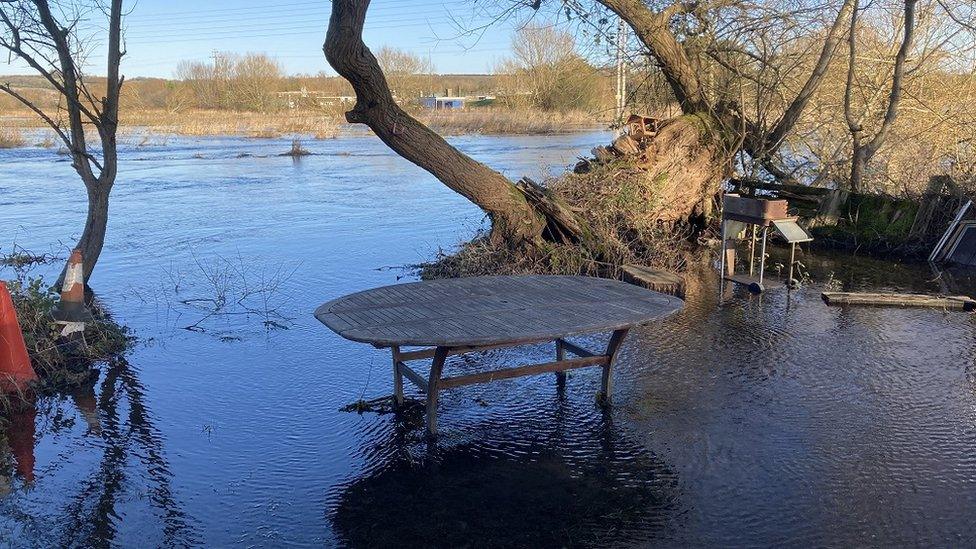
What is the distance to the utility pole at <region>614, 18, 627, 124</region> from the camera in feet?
42.0

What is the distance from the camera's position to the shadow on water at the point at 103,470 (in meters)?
4.07

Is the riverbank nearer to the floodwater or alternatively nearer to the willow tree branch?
the willow tree branch

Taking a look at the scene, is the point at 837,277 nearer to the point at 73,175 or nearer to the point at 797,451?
the point at 797,451

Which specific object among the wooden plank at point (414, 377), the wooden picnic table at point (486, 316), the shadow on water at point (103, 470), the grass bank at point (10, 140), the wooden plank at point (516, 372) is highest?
the grass bank at point (10, 140)

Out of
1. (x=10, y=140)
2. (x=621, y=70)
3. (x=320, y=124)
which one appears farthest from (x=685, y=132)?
(x=320, y=124)

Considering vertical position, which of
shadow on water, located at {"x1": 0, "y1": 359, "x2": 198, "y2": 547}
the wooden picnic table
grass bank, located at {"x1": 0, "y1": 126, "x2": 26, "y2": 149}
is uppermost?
grass bank, located at {"x1": 0, "y1": 126, "x2": 26, "y2": 149}

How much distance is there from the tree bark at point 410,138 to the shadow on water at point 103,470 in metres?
3.91

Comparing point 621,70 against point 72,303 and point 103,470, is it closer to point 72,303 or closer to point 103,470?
point 72,303

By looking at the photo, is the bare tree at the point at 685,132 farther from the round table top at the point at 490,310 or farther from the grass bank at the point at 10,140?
the grass bank at the point at 10,140

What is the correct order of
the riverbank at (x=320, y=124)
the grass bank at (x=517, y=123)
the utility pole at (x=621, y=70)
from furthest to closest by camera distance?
the grass bank at (x=517, y=123) < the riverbank at (x=320, y=124) < the utility pole at (x=621, y=70)

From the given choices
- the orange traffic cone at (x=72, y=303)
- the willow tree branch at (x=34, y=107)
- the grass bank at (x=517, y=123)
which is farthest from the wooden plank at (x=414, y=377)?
the grass bank at (x=517, y=123)

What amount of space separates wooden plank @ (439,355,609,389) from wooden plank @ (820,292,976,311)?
4289mm

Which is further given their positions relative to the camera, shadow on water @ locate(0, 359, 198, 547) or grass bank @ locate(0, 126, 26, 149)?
grass bank @ locate(0, 126, 26, 149)

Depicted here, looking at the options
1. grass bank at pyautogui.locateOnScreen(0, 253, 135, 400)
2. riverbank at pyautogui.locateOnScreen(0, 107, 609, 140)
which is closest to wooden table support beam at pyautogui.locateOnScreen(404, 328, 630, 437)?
grass bank at pyautogui.locateOnScreen(0, 253, 135, 400)
